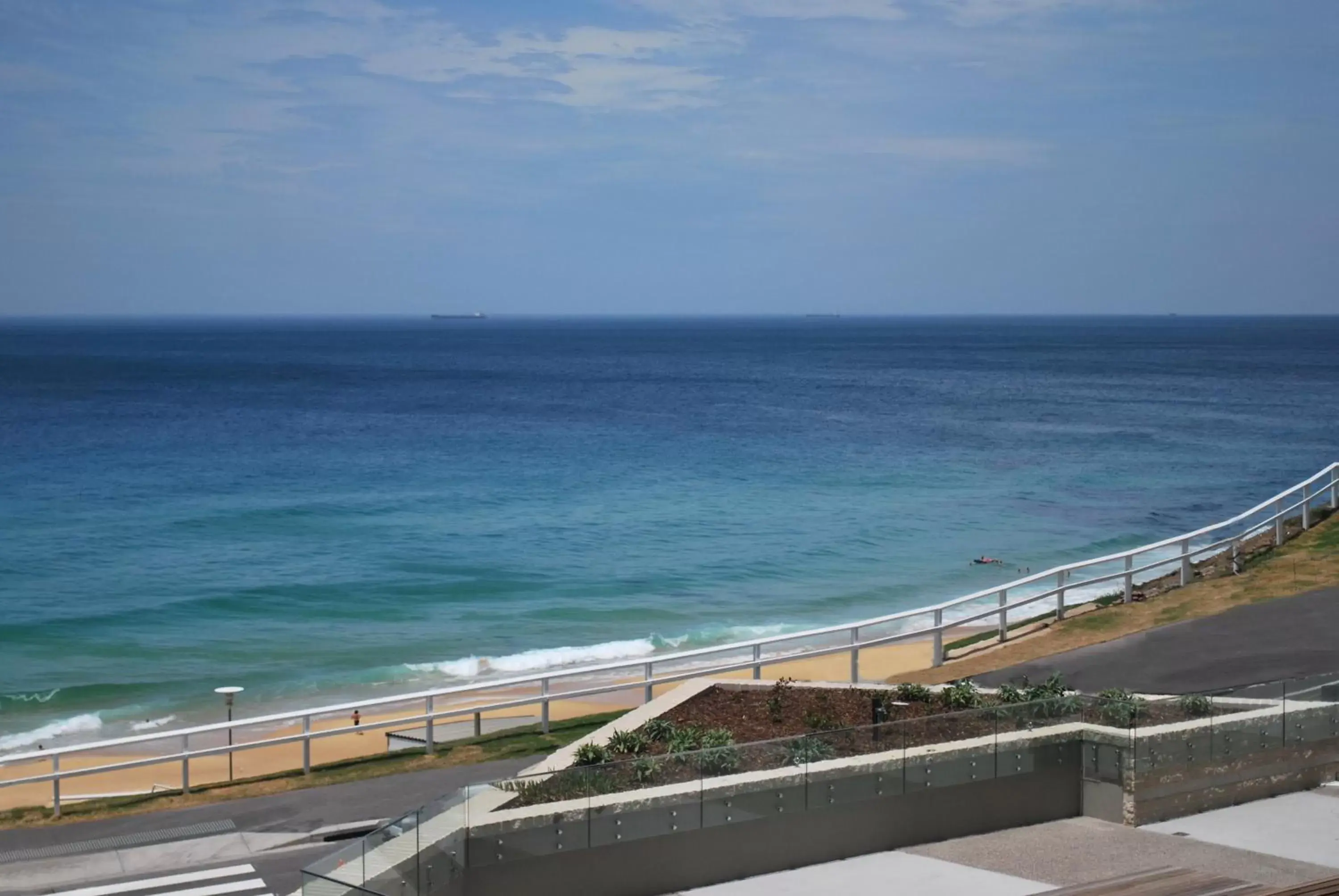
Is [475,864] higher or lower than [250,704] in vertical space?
higher

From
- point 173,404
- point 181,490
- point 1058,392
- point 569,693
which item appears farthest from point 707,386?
point 569,693

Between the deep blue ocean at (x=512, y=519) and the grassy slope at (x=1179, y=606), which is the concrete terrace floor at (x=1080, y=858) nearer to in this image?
the grassy slope at (x=1179, y=606)

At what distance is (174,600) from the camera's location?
3972 centimetres

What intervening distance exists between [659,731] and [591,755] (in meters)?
1.44

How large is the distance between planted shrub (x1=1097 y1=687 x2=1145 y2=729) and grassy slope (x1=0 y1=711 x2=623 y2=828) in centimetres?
617

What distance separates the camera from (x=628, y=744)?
13359 mm

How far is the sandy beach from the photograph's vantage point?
22797 millimetres

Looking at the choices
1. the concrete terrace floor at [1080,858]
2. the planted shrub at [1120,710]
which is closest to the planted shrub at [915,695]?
the planted shrub at [1120,710]

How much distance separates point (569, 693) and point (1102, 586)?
871 inches

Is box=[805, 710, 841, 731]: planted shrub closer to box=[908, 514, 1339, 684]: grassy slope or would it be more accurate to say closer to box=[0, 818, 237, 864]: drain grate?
box=[908, 514, 1339, 684]: grassy slope

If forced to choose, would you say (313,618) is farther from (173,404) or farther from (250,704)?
(173,404)

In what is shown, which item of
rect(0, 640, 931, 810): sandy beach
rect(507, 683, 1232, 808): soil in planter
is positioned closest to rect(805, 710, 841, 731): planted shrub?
rect(507, 683, 1232, 808): soil in planter

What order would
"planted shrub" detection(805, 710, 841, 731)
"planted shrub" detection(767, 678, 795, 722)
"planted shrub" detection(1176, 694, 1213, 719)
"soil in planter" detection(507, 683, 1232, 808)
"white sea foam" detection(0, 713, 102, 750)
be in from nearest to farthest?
"soil in planter" detection(507, 683, 1232, 808), "planted shrub" detection(1176, 694, 1213, 719), "planted shrub" detection(805, 710, 841, 731), "planted shrub" detection(767, 678, 795, 722), "white sea foam" detection(0, 713, 102, 750)

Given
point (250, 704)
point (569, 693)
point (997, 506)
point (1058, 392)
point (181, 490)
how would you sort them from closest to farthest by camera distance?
1. point (569, 693)
2. point (250, 704)
3. point (997, 506)
4. point (181, 490)
5. point (1058, 392)
